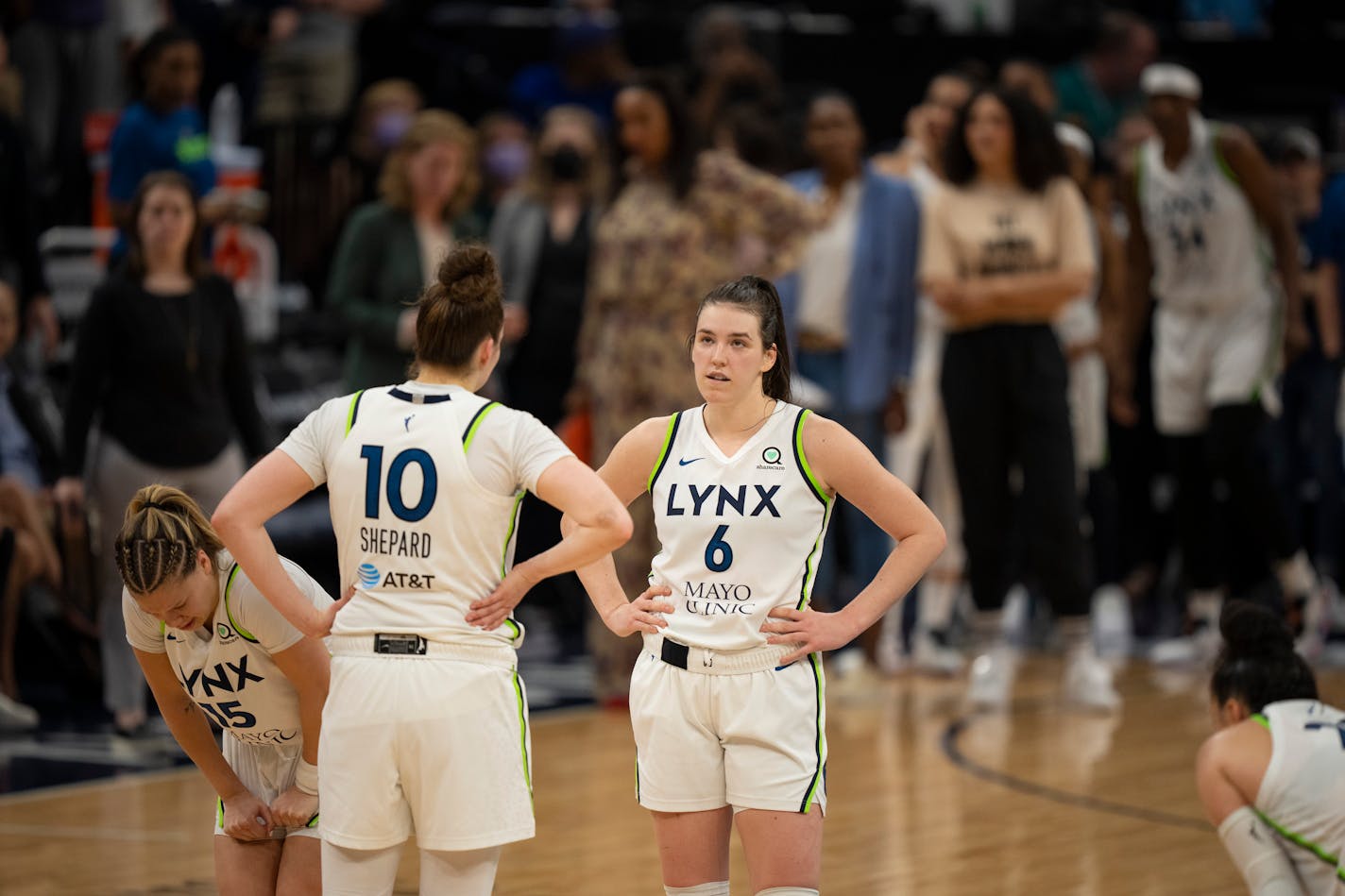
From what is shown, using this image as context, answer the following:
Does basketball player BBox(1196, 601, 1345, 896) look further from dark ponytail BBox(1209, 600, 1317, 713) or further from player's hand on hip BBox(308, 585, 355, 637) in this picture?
player's hand on hip BBox(308, 585, 355, 637)

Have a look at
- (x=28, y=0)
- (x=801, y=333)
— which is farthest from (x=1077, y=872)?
(x=28, y=0)

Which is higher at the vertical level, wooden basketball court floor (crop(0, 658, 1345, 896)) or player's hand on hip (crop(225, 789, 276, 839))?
player's hand on hip (crop(225, 789, 276, 839))

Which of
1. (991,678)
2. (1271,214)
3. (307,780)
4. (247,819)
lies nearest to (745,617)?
(307,780)

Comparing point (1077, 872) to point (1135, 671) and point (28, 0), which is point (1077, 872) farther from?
point (28, 0)

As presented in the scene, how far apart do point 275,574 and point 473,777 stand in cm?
56

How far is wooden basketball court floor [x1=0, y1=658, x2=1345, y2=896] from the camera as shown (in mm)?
5395

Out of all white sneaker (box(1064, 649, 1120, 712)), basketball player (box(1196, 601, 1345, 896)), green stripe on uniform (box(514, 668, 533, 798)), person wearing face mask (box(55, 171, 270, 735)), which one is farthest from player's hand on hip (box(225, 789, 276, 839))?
white sneaker (box(1064, 649, 1120, 712))

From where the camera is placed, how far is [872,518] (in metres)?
3.97

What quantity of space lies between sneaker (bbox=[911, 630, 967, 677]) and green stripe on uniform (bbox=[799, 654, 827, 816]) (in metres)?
4.84

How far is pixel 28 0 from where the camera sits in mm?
9680

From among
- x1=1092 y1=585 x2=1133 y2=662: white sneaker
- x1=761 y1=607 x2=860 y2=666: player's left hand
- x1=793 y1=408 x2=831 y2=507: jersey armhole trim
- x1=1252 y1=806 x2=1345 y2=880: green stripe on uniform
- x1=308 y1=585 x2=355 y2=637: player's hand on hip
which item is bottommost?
x1=1092 y1=585 x2=1133 y2=662: white sneaker

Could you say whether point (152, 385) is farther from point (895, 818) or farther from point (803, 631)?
point (803, 631)

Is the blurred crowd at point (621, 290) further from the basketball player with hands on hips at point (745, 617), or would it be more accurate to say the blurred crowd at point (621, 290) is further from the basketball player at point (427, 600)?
the basketball player at point (427, 600)

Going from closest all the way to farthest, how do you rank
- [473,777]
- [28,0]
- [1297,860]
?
[473,777]
[1297,860]
[28,0]
